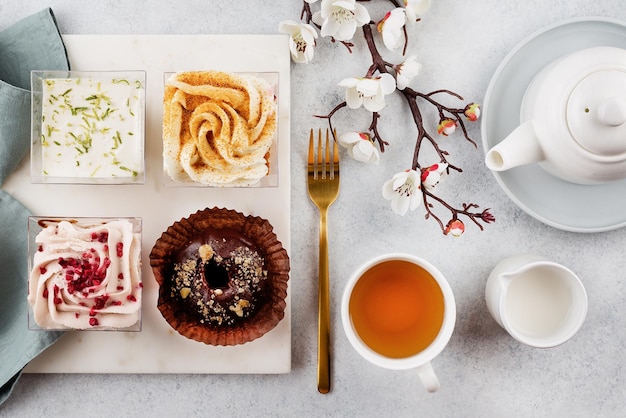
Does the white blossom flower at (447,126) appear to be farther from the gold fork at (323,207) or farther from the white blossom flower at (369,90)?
the gold fork at (323,207)

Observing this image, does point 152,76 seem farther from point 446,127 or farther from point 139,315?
point 446,127

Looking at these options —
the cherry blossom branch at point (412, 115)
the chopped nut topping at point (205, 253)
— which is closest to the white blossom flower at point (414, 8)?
the cherry blossom branch at point (412, 115)

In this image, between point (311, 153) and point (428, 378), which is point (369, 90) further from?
point (428, 378)

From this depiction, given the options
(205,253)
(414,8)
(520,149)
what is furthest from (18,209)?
(520,149)

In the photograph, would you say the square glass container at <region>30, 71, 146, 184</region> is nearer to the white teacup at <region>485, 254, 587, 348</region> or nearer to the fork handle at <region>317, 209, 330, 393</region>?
the fork handle at <region>317, 209, 330, 393</region>

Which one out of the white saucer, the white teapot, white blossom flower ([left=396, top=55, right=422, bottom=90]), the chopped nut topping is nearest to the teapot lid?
the white teapot

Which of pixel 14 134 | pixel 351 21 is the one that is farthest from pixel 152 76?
pixel 351 21
